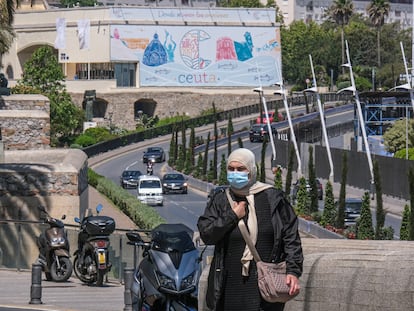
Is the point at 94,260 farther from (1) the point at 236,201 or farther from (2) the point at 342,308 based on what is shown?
(1) the point at 236,201

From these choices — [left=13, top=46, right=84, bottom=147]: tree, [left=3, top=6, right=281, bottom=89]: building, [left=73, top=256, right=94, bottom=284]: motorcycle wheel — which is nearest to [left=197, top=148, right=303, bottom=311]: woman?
[left=73, top=256, right=94, bottom=284]: motorcycle wheel

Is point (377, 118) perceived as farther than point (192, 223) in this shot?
Yes

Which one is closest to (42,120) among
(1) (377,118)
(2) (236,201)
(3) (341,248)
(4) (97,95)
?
(3) (341,248)

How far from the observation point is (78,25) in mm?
129500

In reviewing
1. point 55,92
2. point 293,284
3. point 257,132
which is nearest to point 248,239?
point 293,284

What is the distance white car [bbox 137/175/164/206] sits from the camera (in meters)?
64.4

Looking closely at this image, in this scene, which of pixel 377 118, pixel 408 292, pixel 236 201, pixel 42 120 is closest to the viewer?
pixel 236 201

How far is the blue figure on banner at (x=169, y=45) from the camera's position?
129000 millimetres

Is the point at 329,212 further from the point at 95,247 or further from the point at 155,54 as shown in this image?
the point at 155,54

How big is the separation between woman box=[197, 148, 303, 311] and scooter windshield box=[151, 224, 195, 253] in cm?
301

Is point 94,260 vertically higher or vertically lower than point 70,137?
higher

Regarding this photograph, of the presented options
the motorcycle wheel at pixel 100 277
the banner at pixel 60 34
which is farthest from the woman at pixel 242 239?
the banner at pixel 60 34

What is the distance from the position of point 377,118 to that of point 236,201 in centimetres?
8353

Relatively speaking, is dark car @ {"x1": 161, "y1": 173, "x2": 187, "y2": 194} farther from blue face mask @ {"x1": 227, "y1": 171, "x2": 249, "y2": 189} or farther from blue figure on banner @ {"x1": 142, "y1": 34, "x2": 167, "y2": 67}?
blue face mask @ {"x1": 227, "y1": 171, "x2": 249, "y2": 189}
